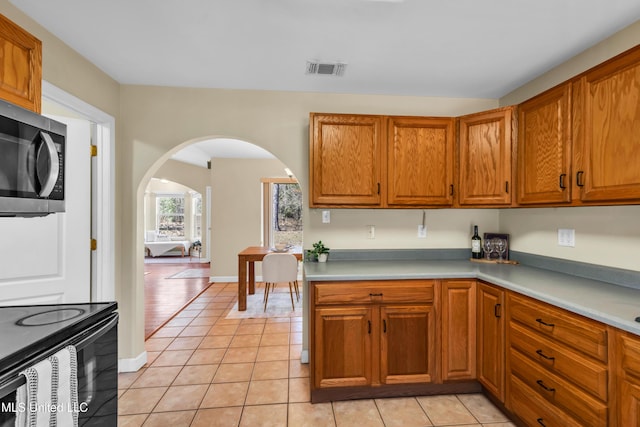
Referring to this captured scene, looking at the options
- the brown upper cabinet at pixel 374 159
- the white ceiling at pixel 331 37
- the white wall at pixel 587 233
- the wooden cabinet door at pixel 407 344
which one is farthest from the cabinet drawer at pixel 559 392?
the white ceiling at pixel 331 37

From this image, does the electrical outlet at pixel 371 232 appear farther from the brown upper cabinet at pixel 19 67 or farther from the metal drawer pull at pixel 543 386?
the brown upper cabinet at pixel 19 67

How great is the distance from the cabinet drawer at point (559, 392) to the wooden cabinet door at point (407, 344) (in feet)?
1.65

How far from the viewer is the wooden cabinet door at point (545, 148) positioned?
6.06ft

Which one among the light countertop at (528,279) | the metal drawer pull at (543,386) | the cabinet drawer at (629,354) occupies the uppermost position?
the light countertop at (528,279)

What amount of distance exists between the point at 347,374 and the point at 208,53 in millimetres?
2399

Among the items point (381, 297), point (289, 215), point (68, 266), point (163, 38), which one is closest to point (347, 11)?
point (163, 38)

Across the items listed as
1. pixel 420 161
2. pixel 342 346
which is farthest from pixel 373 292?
pixel 420 161

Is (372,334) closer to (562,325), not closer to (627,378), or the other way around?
(562,325)

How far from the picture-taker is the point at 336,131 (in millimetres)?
2396

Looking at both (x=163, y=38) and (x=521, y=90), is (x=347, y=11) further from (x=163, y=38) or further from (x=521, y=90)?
(x=521, y=90)

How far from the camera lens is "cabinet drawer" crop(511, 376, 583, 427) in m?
1.52

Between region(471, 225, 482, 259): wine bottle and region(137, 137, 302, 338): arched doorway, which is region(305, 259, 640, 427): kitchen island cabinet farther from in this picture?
region(137, 137, 302, 338): arched doorway

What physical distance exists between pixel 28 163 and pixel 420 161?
91.8 inches

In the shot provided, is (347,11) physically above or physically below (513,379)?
above
